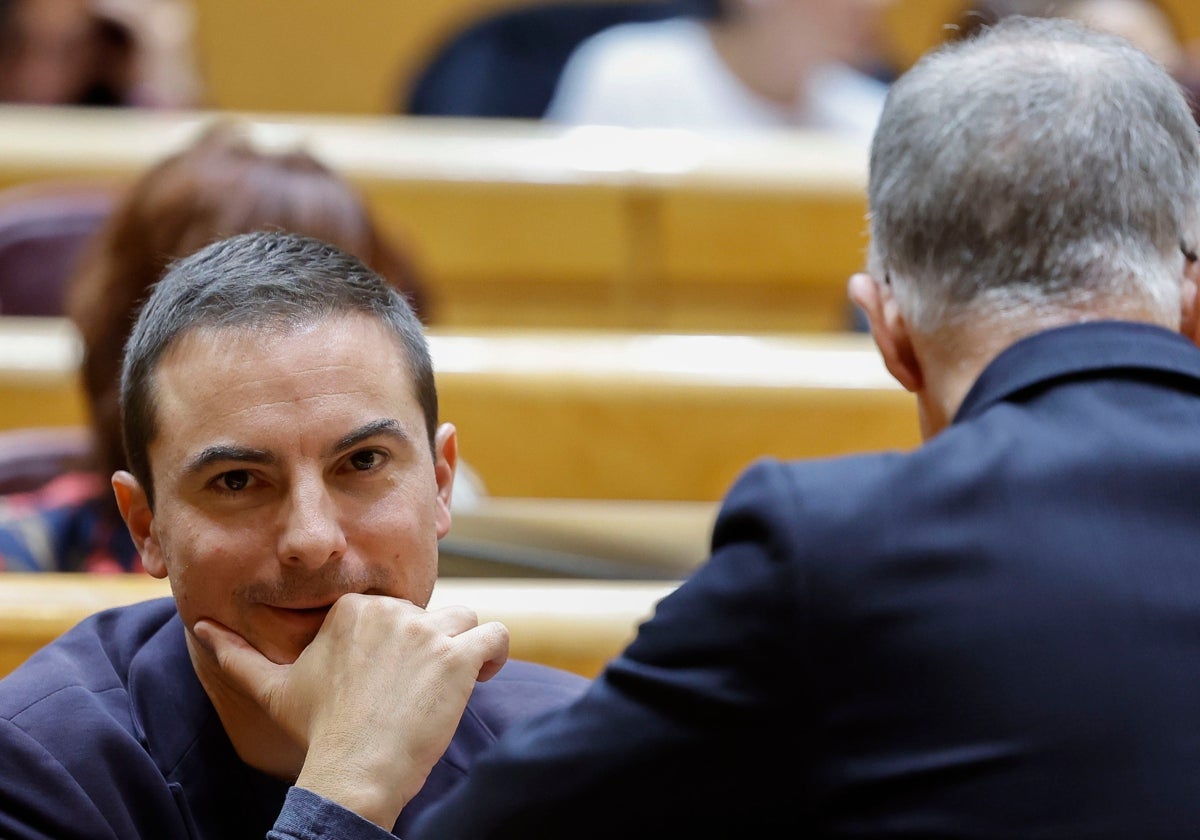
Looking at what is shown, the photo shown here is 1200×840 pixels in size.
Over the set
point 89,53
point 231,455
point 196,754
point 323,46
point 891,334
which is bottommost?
point 323,46

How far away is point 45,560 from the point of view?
210 centimetres

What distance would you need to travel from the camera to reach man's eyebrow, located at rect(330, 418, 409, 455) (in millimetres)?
1258

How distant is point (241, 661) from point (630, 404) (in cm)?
146

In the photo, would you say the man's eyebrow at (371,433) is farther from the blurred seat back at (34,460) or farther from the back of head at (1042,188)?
the blurred seat back at (34,460)

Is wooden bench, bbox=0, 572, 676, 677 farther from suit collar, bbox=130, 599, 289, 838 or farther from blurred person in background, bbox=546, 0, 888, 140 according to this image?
blurred person in background, bbox=546, 0, 888, 140

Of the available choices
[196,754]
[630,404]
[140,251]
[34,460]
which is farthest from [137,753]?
[630,404]

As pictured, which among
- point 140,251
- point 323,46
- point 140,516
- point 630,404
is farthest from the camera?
point 323,46

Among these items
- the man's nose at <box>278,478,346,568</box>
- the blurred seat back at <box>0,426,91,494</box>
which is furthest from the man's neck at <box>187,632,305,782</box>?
the blurred seat back at <box>0,426,91,494</box>

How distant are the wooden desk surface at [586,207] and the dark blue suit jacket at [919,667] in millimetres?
2550

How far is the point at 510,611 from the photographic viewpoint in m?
1.68

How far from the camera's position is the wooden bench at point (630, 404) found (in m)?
2.59

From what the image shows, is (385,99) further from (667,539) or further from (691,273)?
(667,539)

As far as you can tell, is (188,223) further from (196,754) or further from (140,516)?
(196,754)

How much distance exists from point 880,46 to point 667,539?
10.4 feet
